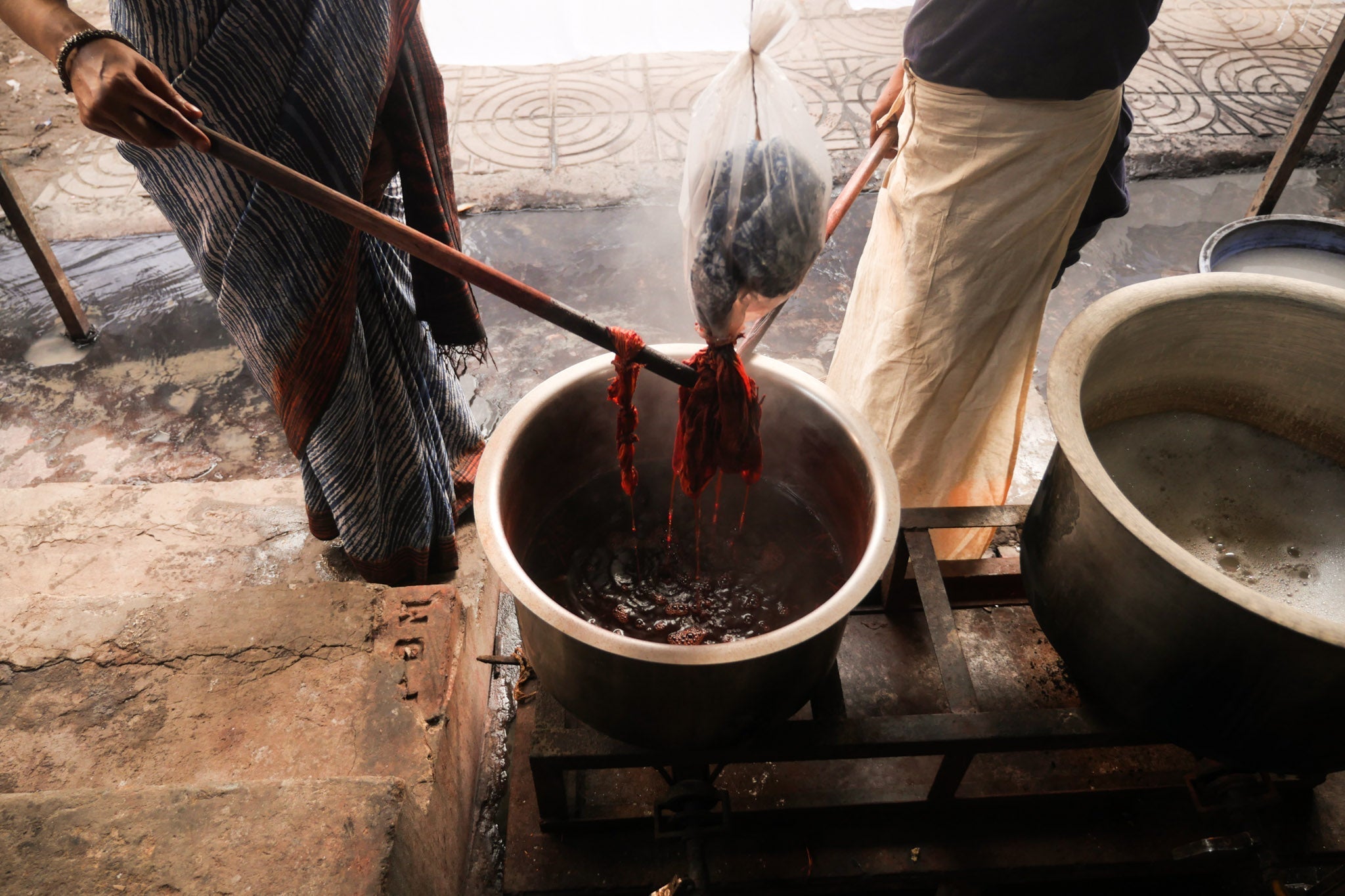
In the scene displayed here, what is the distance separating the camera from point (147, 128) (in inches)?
59.5

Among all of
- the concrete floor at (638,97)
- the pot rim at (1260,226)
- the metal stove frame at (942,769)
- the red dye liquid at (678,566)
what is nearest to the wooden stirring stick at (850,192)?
the red dye liquid at (678,566)

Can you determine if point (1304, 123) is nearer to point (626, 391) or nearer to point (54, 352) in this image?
point (626, 391)

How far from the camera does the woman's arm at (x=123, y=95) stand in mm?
1451

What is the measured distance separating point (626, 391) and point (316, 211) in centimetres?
90

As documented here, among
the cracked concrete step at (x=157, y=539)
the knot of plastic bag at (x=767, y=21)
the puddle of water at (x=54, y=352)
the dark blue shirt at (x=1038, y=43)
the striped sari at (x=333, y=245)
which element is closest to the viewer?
the knot of plastic bag at (x=767, y=21)

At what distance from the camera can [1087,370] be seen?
1589mm

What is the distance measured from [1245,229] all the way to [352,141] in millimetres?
3595

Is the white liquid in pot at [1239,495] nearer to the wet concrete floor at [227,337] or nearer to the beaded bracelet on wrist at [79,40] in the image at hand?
the wet concrete floor at [227,337]

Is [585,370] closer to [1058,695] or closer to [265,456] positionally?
[1058,695]

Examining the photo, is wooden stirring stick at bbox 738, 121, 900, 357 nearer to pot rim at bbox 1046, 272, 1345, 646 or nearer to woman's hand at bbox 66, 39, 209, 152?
pot rim at bbox 1046, 272, 1345, 646

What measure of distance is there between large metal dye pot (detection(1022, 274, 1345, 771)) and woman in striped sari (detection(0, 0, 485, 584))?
5.52ft

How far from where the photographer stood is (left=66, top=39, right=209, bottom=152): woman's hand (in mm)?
1449

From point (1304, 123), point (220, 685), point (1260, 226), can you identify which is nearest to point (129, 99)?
point (220, 685)

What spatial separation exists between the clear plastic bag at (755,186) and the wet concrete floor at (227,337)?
2274 millimetres
